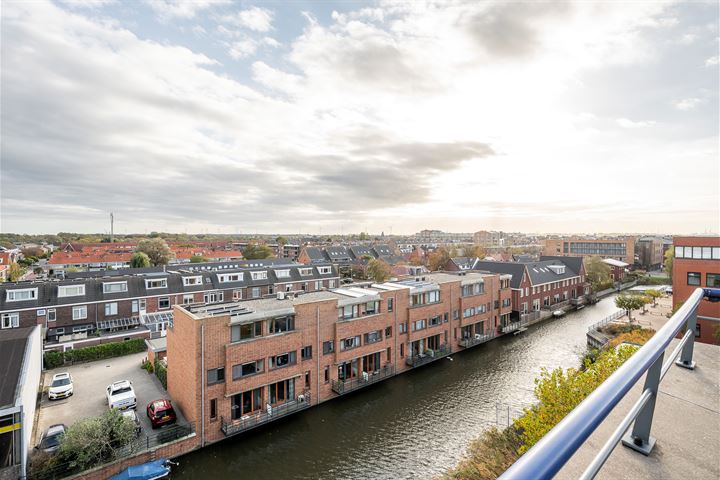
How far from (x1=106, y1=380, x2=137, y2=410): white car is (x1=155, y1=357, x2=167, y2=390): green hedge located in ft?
7.80

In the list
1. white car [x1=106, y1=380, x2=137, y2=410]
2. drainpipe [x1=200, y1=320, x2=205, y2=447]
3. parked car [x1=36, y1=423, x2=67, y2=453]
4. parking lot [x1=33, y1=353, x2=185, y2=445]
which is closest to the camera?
parked car [x1=36, y1=423, x2=67, y2=453]

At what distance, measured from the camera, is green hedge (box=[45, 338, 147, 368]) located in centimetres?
2877

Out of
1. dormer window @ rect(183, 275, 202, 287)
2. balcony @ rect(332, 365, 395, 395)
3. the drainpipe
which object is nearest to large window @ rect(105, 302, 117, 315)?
dormer window @ rect(183, 275, 202, 287)

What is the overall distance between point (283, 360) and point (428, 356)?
13633 mm

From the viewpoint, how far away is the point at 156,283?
41.1 meters

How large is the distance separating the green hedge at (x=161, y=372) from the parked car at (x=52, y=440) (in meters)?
6.67

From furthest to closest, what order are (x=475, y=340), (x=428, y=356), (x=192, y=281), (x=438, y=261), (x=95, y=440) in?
(x=438, y=261) < (x=192, y=281) < (x=475, y=340) < (x=428, y=356) < (x=95, y=440)

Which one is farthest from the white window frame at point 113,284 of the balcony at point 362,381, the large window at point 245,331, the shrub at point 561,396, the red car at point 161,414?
the shrub at point 561,396

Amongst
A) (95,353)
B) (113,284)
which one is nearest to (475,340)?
(95,353)

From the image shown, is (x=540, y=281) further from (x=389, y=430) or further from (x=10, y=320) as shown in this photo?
(x=10, y=320)

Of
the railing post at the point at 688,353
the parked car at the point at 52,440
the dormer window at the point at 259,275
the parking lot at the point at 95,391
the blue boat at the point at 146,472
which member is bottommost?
the blue boat at the point at 146,472

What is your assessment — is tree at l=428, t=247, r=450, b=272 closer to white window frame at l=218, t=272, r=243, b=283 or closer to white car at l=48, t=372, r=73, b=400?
white window frame at l=218, t=272, r=243, b=283

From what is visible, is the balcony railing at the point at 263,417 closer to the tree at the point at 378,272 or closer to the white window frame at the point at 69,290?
the white window frame at the point at 69,290

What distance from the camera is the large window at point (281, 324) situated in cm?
2193
